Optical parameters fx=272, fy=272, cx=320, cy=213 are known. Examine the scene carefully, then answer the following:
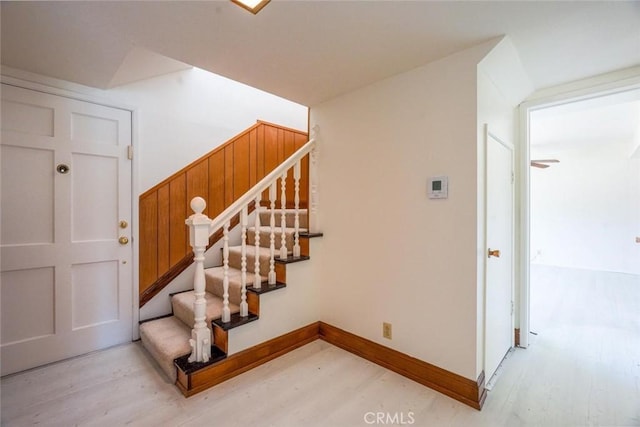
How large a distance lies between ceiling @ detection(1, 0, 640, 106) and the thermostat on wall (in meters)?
0.79

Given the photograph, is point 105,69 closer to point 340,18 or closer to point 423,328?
point 340,18

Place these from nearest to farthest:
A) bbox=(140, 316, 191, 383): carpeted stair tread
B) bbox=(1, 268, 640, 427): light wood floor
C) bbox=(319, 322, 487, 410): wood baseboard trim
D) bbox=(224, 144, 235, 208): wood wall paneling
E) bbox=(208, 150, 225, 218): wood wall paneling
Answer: bbox=(1, 268, 640, 427): light wood floor < bbox=(319, 322, 487, 410): wood baseboard trim < bbox=(140, 316, 191, 383): carpeted stair tread < bbox=(208, 150, 225, 218): wood wall paneling < bbox=(224, 144, 235, 208): wood wall paneling

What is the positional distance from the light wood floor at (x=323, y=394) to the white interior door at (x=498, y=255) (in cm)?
20

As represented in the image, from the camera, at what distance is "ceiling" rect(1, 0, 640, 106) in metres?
1.33

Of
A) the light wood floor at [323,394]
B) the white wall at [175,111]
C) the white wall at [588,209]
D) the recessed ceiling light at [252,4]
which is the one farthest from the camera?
the white wall at [588,209]

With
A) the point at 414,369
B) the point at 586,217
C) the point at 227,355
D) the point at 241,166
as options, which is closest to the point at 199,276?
the point at 227,355

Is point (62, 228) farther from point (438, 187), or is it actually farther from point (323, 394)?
point (438, 187)

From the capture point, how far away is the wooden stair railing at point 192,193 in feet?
8.32

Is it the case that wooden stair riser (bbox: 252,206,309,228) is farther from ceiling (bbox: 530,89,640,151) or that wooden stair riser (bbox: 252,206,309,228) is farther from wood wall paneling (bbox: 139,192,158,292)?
ceiling (bbox: 530,89,640,151)

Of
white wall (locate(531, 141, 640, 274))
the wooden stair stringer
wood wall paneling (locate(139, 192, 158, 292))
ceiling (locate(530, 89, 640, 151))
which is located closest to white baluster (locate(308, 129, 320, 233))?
the wooden stair stringer

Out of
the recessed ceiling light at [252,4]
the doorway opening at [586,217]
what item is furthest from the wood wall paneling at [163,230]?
the doorway opening at [586,217]

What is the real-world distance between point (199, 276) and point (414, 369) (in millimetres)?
1600

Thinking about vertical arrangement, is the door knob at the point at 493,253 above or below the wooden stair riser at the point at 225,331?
above

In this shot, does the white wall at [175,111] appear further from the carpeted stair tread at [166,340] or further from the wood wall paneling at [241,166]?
the carpeted stair tread at [166,340]
